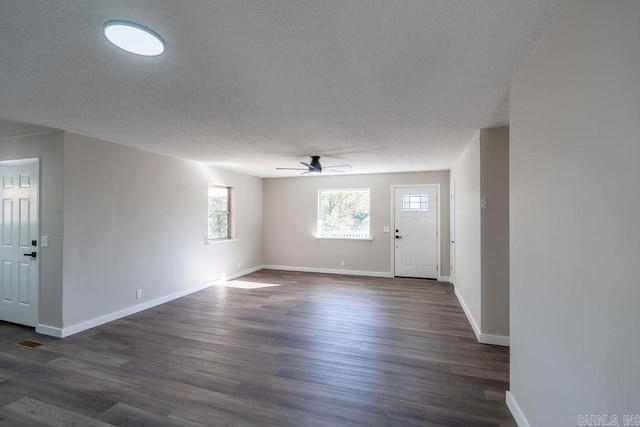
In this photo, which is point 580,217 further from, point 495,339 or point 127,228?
point 127,228

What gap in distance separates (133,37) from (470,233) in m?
3.91

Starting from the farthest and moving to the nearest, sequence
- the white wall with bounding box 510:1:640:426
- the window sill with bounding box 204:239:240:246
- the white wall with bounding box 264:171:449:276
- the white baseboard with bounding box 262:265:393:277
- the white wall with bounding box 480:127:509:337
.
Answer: the white baseboard with bounding box 262:265:393:277 < the white wall with bounding box 264:171:449:276 < the window sill with bounding box 204:239:240:246 < the white wall with bounding box 480:127:509:337 < the white wall with bounding box 510:1:640:426

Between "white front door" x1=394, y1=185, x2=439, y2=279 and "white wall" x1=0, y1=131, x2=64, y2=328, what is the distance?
19.2 feet

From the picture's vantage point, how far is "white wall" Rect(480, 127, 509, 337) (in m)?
3.07

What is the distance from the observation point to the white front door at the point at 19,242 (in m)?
3.51

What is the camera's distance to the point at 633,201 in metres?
0.94

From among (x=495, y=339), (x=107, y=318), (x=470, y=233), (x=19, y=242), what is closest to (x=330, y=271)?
(x=470, y=233)

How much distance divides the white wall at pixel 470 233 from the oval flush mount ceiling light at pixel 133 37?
3.24 m

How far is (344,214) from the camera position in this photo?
275 inches

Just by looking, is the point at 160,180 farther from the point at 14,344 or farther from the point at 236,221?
the point at 14,344

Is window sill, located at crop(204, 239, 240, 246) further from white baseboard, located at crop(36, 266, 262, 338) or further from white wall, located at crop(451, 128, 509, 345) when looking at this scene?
white wall, located at crop(451, 128, 509, 345)

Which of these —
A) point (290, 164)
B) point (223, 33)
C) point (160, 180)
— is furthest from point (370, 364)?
point (160, 180)

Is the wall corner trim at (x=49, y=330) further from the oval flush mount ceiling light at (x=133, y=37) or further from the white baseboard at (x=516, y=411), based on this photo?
the white baseboard at (x=516, y=411)

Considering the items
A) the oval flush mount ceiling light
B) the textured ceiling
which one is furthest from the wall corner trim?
the oval flush mount ceiling light
